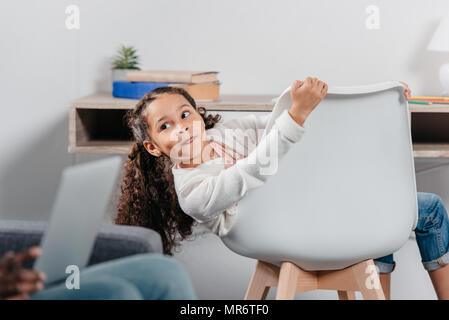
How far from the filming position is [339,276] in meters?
1.21

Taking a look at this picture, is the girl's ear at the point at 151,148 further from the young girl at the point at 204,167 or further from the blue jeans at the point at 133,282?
the blue jeans at the point at 133,282

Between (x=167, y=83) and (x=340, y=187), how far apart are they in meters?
0.98

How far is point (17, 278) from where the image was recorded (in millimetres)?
780

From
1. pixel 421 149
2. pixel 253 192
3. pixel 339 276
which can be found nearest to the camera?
pixel 253 192

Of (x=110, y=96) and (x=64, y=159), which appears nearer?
(x=110, y=96)

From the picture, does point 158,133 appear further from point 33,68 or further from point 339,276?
point 33,68

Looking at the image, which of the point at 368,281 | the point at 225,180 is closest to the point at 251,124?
the point at 225,180

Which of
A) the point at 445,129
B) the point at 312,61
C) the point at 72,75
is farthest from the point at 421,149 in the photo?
the point at 72,75

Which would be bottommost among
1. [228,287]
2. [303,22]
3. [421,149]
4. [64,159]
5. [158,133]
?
[228,287]

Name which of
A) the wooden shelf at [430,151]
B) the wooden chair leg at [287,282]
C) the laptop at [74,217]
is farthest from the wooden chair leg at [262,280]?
the wooden shelf at [430,151]

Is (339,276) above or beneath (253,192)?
beneath

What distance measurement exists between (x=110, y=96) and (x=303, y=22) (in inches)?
30.6

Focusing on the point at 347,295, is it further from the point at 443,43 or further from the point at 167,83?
the point at 443,43

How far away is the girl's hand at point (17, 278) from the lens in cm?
77
